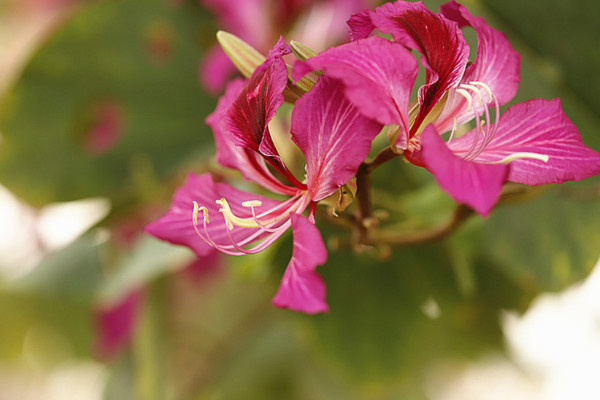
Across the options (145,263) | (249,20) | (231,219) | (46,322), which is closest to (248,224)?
(231,219)

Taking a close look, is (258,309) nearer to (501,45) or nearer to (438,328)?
(438,328)

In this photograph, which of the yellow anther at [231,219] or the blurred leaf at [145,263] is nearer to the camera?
the yellow anther at [231,219]

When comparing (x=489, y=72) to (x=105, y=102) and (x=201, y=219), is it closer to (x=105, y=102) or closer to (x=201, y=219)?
(x=201, y=219)

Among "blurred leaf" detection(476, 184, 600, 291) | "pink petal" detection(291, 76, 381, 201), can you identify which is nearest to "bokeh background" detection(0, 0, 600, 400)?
"blurred leaf" detection(476, 184, 600, 291)

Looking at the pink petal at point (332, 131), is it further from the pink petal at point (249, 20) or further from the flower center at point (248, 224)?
the pink petal at point (249, 20)

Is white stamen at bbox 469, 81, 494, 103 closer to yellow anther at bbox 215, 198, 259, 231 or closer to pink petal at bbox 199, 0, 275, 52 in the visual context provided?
yellow anther at bbox 215, 198, 259, 231

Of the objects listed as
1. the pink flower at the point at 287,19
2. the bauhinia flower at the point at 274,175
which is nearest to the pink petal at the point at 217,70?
the pink flower at the point at 287,19

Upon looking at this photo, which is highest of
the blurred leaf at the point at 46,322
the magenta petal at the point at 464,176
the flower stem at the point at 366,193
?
the magenta petal at the point at 464,176

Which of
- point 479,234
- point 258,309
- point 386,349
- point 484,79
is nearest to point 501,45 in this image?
point 484,79
